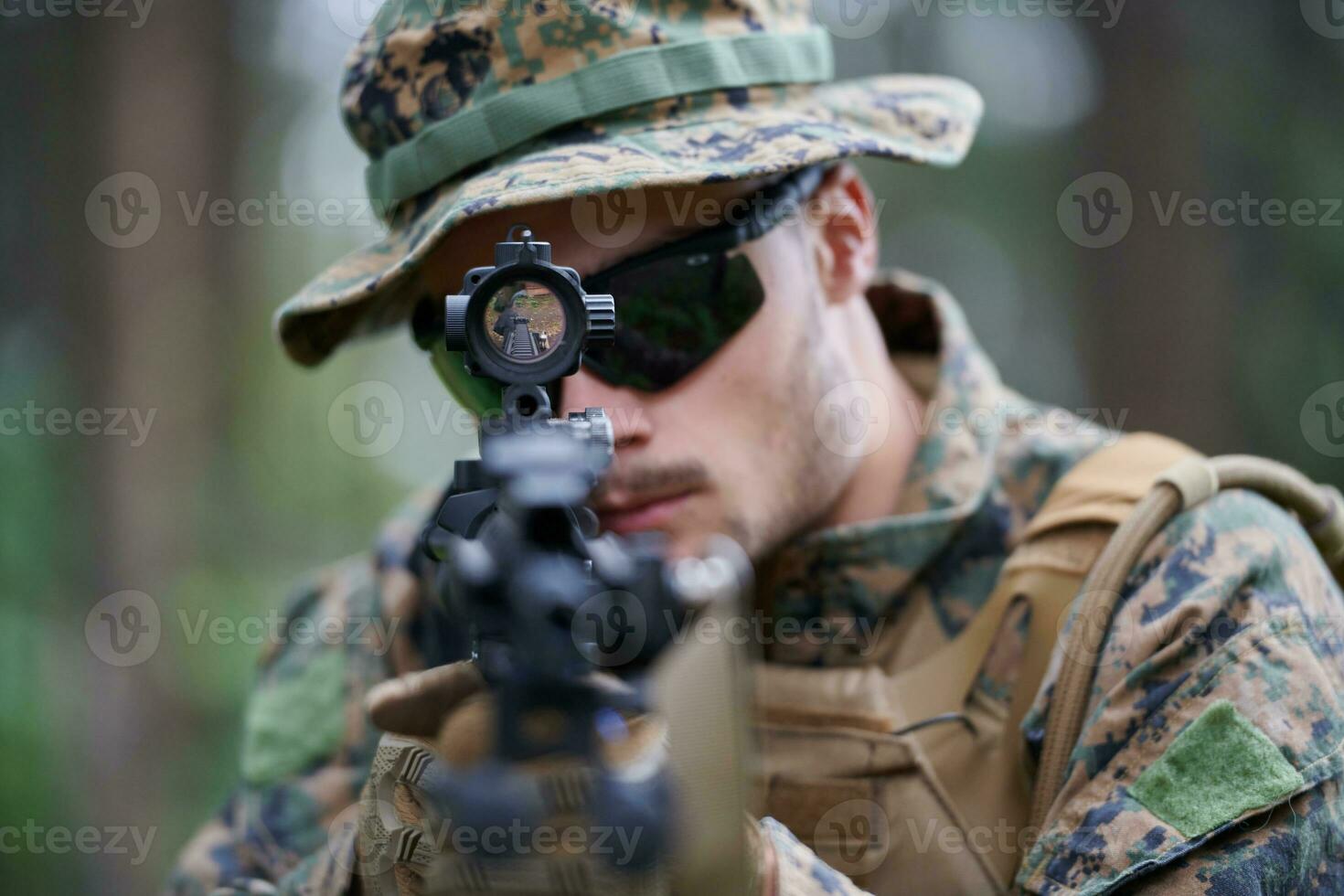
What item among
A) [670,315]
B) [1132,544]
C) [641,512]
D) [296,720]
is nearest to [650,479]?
[641,512]

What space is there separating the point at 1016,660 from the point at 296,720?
6.55 feet

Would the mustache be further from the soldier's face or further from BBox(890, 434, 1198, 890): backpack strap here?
BBox(890, 434, 1198, 890): backpack strap

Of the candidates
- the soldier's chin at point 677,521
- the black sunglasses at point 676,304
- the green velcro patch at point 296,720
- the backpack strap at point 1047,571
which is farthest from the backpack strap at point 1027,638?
the green velcro patch at point 296,720

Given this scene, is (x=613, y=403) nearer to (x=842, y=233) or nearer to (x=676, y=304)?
(x=676, y=304)

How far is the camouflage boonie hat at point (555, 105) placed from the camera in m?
2.38

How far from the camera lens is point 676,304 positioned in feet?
8.02

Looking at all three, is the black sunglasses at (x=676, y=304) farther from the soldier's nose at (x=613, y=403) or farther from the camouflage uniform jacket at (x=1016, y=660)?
the camouflage uniform jacket at (x=1016, y=660)

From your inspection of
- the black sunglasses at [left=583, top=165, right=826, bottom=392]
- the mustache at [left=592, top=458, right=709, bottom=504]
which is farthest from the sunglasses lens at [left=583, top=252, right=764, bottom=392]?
the mustache at [left=592, top=458, right=709, bottom=504]

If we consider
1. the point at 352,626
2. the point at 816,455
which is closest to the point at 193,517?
the point at 352,626

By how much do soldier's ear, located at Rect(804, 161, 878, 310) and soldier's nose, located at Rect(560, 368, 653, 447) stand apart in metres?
0.68

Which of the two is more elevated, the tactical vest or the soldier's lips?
the soldier's lips

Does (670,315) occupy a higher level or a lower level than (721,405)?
higher

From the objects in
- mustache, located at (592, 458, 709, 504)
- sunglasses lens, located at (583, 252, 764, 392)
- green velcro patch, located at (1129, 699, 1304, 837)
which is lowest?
green velcro patch, located at (1129, 699, 1304, 837)

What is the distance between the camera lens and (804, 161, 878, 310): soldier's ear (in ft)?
9.48
